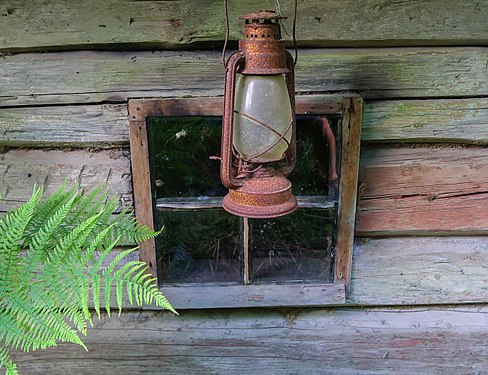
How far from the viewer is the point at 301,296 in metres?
1.37

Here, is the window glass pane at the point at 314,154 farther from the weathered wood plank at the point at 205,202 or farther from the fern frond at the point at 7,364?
the fern frond at the point at 7,364

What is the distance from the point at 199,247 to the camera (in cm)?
138

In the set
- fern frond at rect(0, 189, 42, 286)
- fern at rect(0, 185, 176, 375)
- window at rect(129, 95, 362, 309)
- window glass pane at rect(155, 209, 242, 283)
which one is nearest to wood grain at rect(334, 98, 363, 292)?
window at rect(129, 95, 362, 309)

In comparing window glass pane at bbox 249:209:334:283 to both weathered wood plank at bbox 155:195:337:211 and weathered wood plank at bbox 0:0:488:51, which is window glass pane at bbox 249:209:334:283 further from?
weathered wood plank at bbox 0:0:488:51

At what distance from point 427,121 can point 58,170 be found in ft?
3.13

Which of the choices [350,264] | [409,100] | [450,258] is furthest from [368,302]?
[409,100]

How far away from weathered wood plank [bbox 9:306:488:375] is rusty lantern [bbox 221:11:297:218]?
63 cm

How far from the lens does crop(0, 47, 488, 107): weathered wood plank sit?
1167 mm

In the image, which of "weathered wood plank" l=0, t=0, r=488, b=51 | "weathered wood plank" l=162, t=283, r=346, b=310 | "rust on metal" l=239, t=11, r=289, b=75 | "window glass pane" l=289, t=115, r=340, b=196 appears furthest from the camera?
"weathered wood plank" l=162, t=283, r=346, b=310

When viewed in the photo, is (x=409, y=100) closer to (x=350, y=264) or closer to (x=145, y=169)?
(x=350, y=264)

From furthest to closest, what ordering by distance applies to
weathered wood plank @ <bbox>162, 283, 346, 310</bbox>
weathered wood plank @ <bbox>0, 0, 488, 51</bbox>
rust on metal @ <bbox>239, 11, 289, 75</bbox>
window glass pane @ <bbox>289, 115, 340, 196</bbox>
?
1. weathered wood plank @ <bbox>162, 283, 346, 310</bbox>
2. window glass pane @ <bbox>289, 115, 340, 196</bbox>
3. weathered wood plank @ <bbox>0, 0, 488, 51</bbox>
4. rust on metal @ <bbox>239, 11, 289, 75</bbox>

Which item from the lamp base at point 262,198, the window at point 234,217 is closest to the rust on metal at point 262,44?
the lamp base at point 262,198

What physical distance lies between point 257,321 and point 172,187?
1.60 feet

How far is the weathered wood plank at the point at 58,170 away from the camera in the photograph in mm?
1249
